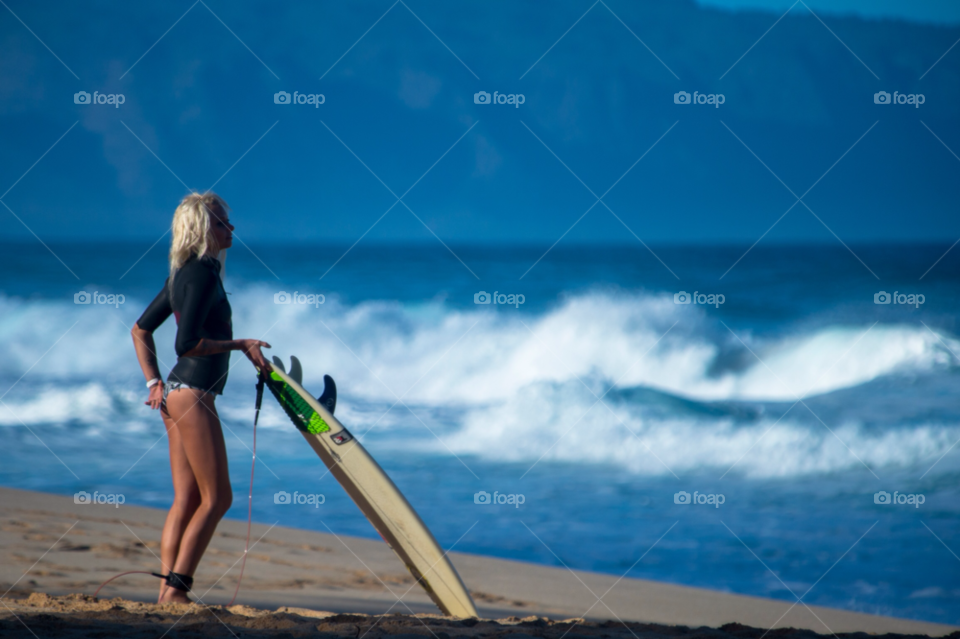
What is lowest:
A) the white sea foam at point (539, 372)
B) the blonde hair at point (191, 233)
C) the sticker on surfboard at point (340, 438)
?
the sticker on surfboard at point (340, 438)

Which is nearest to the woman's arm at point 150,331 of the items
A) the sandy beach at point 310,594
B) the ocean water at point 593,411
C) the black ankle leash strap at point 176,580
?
the black ankle leash strap at point 176,580

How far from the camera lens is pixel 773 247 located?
79.0ft

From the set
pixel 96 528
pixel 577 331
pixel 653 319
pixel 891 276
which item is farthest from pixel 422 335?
pixel 891 276

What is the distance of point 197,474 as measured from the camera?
8.53ft

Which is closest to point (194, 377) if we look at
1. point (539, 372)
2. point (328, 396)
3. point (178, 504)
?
point (178, 504)

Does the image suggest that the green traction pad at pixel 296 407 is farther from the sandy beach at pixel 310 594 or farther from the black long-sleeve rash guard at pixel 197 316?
the sandy beach at pixel 310 594

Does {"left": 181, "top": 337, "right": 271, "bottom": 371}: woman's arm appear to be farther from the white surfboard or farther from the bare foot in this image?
the bare foot

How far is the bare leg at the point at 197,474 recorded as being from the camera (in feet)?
8.37

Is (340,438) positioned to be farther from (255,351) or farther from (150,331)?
(150,331)

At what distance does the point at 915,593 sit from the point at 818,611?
872 mm

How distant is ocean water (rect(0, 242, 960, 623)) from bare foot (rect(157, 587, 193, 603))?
6.69 feet

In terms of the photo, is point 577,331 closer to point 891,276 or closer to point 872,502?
point 872,502

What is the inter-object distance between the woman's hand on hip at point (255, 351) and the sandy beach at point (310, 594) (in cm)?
86

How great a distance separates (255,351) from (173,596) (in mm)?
919
